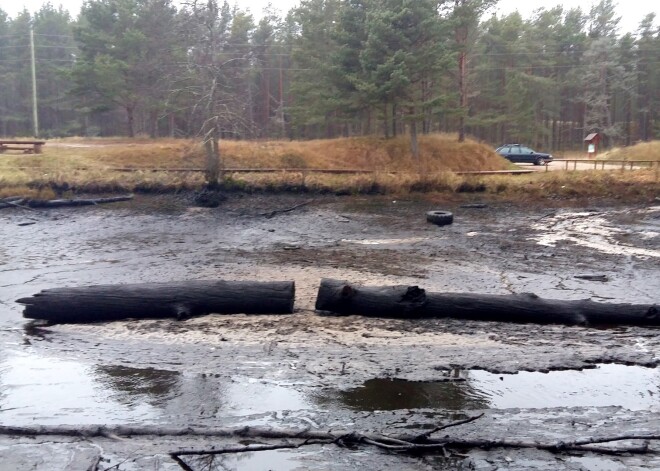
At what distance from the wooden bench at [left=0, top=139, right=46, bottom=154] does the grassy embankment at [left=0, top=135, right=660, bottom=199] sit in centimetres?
74

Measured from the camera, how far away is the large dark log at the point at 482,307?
1154cm

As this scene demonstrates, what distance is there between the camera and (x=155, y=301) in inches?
466

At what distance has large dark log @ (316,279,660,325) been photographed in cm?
1154

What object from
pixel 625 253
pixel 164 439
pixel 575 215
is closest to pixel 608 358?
pixel 164 439

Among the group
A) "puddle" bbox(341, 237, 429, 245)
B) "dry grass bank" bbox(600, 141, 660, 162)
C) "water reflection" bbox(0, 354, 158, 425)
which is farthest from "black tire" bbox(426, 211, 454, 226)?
"dry grass bank" bbox(600, 141, 660, 162)

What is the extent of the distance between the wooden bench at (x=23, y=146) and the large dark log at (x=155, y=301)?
28373 mm

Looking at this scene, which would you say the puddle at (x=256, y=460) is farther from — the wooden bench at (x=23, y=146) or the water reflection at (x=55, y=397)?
the wooden bench at (x=23, y=146)

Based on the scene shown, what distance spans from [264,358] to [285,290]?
222cm

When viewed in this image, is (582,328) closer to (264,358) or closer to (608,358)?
→ (608,358)

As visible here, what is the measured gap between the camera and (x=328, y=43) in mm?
47938

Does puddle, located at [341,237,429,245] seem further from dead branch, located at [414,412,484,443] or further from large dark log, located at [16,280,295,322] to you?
dead branch, located at [414,412,484,443]

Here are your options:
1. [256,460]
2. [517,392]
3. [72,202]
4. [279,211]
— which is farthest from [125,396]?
[72,202]

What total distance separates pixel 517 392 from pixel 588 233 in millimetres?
15519

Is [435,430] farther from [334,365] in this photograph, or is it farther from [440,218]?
[440,218]
